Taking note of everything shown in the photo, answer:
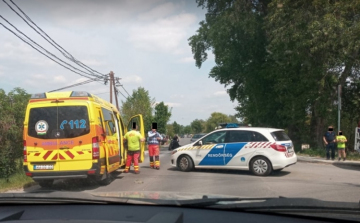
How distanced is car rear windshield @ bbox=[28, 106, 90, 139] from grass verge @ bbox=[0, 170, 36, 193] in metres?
1.66

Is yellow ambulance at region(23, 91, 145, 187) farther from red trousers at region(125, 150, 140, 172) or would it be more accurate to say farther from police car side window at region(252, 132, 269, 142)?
police car side window at region(252, 132, 269, 142)

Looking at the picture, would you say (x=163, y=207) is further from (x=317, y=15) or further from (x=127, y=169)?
(x=317, y=15)

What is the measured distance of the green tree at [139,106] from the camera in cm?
4647

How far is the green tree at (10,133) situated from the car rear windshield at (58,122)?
2.91 meters

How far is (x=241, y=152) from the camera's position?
12.8 metres

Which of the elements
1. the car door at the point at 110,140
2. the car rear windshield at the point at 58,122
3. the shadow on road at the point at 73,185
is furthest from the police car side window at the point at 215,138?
the car rear windshield at the point at 58,122

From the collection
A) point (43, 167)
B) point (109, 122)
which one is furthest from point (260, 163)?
point (43, 167)

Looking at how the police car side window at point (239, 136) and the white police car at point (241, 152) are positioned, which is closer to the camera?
the white police car at point (241, 152)

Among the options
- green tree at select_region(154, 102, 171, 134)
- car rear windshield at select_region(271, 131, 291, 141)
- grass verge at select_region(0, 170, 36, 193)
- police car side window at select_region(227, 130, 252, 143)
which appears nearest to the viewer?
grass verge at select_region(0, 170, 36, 193)

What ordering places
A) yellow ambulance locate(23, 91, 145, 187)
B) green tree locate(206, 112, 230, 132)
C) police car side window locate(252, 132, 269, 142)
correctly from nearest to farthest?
yellow ambulance locate(23, 91, 145, 187) → police car side window locate(252, 132, 269, 142) → green tree locate(206, 112, 230, 132)

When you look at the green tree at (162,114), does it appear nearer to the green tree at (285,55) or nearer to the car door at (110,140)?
the green tree at (285,55)

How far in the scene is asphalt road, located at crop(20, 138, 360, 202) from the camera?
910 centimetres

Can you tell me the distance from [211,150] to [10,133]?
21.3 feet

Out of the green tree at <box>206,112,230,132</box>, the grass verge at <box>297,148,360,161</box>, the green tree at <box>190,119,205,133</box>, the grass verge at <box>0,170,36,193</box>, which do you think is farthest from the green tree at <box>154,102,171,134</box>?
the green tree at <box>190,119,205,133</box>
